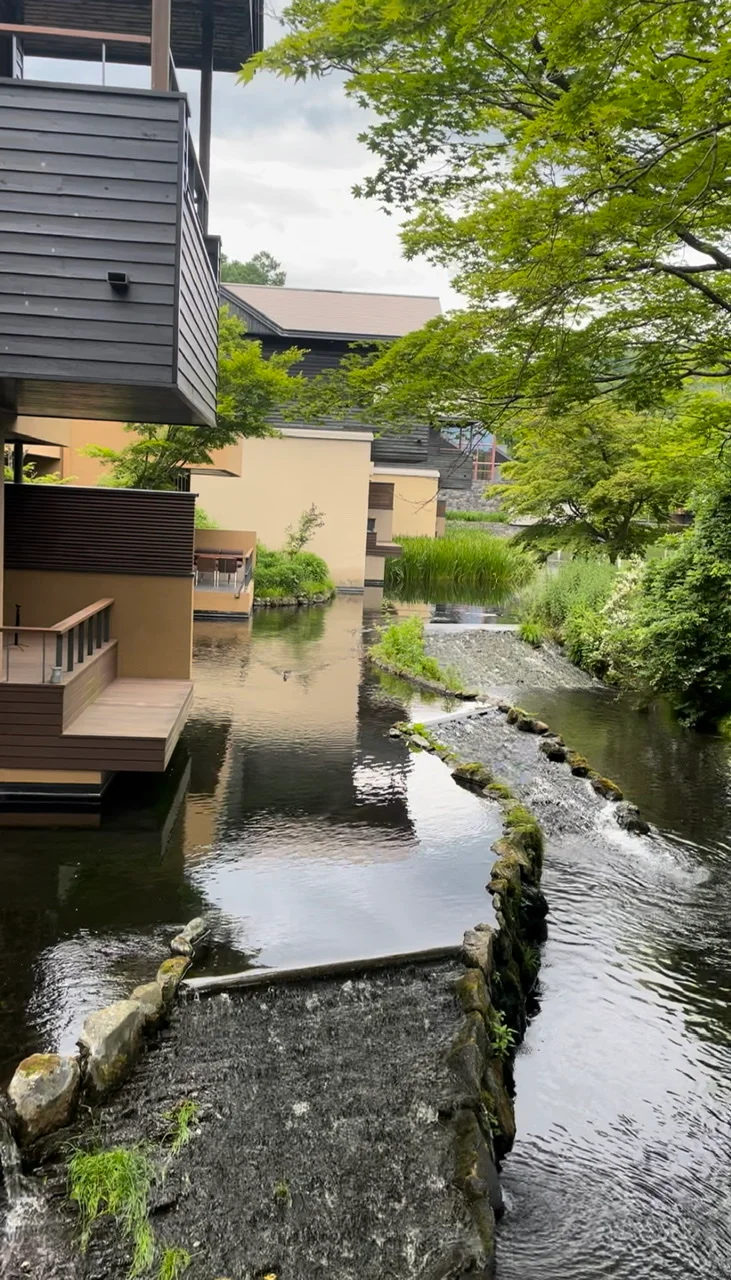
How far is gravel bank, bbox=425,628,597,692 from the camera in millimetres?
15677

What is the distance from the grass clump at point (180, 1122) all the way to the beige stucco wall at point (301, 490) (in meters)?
23.0

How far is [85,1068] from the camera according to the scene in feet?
14.2

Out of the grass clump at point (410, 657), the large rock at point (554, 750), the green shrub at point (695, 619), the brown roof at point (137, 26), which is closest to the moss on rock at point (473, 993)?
the large rock at point (554, 750)

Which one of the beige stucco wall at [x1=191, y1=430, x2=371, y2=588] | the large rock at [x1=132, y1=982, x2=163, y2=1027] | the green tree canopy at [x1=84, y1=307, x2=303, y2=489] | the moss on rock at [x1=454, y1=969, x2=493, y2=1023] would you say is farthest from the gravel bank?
the large rock at [x1=132, y1=982, x2=163, y2=1027]

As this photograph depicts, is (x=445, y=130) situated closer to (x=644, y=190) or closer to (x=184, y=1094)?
(x=644, y=190)

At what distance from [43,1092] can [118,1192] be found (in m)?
0.56

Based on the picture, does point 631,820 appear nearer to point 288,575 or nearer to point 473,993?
point 473,993

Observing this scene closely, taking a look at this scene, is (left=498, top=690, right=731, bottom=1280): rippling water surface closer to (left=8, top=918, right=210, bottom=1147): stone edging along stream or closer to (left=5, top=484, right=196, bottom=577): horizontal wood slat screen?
(left=8, top=918, right=210, bottom=1147): stone edging along stream

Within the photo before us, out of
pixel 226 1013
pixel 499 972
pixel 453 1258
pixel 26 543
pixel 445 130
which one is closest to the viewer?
pixel 453 1258

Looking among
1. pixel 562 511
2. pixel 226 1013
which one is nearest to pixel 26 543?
pixel 226 1013

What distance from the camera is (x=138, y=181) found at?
21.2ft

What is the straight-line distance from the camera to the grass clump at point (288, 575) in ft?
76.9

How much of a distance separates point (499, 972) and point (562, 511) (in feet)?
61.5

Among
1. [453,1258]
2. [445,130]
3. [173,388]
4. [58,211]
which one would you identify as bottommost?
[453,1258]
